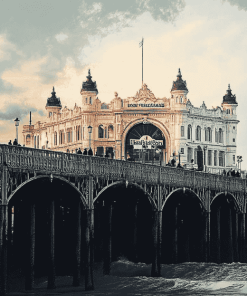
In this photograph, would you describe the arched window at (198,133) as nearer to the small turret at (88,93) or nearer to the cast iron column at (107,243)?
the small turret at (88,93)

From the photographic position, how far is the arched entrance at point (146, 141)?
376ft

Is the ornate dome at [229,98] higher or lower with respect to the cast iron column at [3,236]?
higher

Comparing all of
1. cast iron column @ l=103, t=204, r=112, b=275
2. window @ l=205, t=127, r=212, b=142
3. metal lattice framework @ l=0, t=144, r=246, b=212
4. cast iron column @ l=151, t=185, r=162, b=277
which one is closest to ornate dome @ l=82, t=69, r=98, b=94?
window @ l=205, t=127, r=212, b=142

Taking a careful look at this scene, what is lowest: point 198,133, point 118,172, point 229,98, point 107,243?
point 107,243

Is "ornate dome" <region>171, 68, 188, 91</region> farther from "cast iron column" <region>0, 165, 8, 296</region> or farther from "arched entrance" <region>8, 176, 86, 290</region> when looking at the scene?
"cast iron column" <region>0, 165, 8, 296</region>

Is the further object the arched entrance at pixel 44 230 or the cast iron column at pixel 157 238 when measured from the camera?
the cast iron column at pixel 157 238

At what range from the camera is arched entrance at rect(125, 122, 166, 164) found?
114688 millimetres

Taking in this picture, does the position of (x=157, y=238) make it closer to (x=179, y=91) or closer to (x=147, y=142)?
(x=147, y=142)

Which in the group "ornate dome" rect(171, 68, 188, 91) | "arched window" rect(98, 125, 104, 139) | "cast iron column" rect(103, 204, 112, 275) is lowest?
"cast iron column" rect(103, 204, 112, 275)

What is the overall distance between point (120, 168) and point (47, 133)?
7915 cm

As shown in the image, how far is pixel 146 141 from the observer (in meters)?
115

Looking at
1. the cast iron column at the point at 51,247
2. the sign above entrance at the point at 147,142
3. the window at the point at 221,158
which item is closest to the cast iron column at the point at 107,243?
the cast iron column at the point at 51,247

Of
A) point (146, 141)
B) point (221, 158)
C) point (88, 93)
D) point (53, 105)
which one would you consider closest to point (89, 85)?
point (88, 93)

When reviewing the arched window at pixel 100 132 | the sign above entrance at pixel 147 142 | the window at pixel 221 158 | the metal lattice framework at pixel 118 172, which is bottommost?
the metal lattice framework at pixel 118 172
